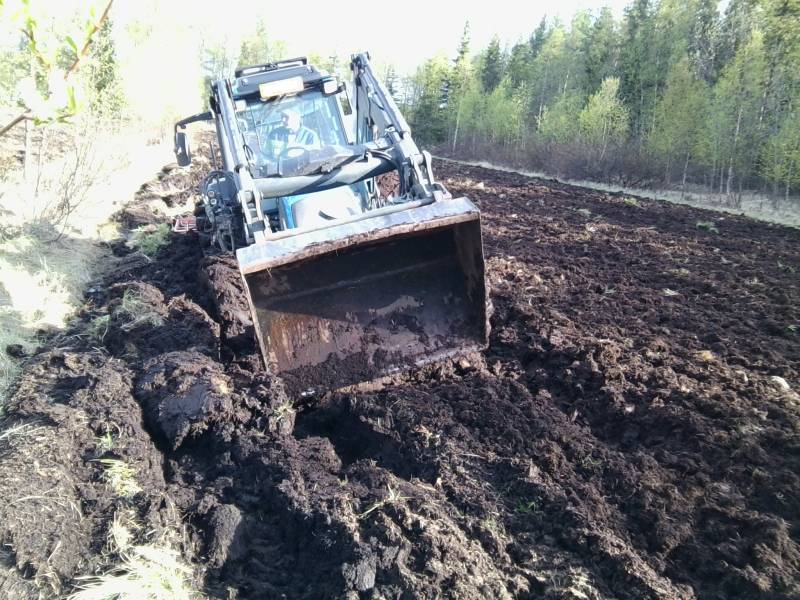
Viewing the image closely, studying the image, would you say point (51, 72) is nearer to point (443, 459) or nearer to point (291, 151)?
point (443, 459)

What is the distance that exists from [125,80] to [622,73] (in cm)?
2894

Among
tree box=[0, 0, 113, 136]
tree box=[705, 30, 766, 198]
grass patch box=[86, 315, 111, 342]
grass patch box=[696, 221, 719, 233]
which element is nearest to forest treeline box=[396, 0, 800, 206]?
tree box=[705, 30, 766, 198]

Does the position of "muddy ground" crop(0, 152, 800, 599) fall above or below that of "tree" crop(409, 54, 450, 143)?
above

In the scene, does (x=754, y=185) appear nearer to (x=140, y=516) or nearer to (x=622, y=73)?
(x=622, y=73)

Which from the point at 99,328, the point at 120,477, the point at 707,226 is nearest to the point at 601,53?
the point at 707,226

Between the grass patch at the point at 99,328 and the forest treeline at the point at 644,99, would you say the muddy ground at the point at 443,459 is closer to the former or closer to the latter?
the grass patch at the point at 99,328

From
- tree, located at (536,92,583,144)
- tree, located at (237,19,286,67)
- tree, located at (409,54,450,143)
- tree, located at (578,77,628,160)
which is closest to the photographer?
tree, located at (578,77,628,160)

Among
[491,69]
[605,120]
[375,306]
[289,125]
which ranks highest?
[289,125]

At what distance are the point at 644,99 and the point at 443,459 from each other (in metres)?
36.8

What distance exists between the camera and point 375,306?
5.31 m

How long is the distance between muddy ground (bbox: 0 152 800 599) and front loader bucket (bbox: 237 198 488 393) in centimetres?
24

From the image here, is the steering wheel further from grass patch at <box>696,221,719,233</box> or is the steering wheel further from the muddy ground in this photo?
grass patch at <box>696,221,719,233</box>

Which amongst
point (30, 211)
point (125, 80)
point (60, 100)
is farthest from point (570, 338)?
point (125, 80)

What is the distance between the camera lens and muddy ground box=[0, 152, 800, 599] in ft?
10.1
